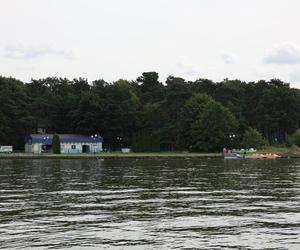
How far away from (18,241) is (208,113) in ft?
318

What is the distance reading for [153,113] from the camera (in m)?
128

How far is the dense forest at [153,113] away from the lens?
117562 millimetres

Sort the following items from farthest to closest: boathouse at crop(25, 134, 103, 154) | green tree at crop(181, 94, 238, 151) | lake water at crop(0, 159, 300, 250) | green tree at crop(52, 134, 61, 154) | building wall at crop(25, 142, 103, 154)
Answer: building wall at crop(25, 142, 103, 154)
boathouse at crop(25, 134, 103, 154)
green tree at crop(181, 94, 238, 151)
green tree at crop(52, 134, 61, 154)
lake water at crop(0, 159, 300, 250)

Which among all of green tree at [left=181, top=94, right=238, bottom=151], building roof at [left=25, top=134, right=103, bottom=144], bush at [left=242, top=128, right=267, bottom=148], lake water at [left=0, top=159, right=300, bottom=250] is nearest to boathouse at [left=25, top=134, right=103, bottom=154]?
building roof at [left=25, top=134, right=103, bottom=144]

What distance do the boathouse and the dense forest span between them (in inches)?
160

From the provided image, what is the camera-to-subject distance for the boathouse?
389 feet

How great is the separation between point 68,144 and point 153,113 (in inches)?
826

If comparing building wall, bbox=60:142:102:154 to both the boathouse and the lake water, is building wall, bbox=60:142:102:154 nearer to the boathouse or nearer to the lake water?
the boathouse

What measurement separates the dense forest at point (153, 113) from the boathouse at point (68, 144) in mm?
4076

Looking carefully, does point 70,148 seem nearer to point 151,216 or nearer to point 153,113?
point 153,113

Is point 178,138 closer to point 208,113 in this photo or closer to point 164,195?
point 208,113

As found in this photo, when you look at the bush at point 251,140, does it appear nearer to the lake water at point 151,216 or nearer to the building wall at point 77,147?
the building wall at point 77,147

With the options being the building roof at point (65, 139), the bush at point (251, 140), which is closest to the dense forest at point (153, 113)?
the bush at point (251, 140)

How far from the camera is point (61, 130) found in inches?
5217
